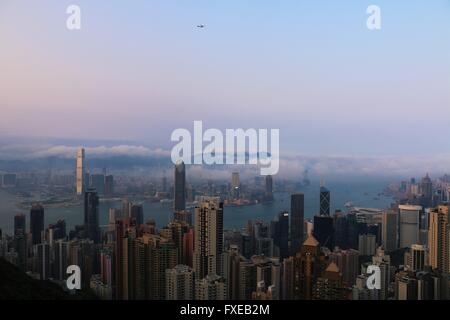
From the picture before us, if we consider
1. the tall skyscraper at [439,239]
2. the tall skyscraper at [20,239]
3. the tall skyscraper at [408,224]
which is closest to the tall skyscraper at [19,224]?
the tall skyscraper at [20,239]

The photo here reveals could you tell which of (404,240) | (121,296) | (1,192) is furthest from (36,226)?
(404,240)

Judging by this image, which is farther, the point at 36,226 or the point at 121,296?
the point at 36,226

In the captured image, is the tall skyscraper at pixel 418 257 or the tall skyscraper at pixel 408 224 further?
the tall skyscraper at pixel 408 224

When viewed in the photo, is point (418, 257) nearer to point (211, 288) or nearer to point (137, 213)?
point (211, 288)

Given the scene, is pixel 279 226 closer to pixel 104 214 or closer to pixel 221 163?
pixel 221 163

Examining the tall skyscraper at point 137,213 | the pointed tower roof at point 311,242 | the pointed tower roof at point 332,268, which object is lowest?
the pointed tower roof at point 332,268

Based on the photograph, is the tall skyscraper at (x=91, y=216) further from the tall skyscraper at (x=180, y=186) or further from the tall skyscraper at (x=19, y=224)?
the tall skyscraper at (x=180, y=186)
